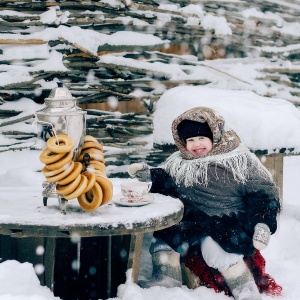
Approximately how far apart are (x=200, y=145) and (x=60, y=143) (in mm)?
1123

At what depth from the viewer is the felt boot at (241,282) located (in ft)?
10.2

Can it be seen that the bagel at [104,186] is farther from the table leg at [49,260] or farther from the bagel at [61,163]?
the table leg at [49,260]

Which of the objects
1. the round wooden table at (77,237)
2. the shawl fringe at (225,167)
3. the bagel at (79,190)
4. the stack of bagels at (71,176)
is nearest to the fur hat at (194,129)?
the shawl fringe at (225,167)

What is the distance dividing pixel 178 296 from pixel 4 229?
3.80 feet

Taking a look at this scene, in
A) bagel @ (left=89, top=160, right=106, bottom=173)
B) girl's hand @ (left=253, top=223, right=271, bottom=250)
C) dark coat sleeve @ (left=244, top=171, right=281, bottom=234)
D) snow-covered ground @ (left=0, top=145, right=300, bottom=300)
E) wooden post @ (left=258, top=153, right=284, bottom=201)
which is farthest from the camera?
wooden post @ (left=258, top=153, right=284, bottom=201)

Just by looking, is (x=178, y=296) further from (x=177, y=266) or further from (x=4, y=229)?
(x=4, y=229)

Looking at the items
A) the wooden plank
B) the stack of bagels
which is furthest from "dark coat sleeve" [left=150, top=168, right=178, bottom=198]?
the wooden plank

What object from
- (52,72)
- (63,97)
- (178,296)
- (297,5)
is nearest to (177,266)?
(178,296)

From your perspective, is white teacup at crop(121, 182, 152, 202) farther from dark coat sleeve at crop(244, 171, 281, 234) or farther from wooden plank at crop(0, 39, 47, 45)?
wooden plank at crop(0, 39, 47, 45)

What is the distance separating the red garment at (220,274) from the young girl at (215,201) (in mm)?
80

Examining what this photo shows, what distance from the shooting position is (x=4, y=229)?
239 centimetres

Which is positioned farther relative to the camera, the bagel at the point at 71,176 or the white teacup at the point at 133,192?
the white teacup at the point at 133,192

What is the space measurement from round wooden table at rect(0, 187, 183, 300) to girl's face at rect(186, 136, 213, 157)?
1.44 feet

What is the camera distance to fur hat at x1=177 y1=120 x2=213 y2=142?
3307 mm
